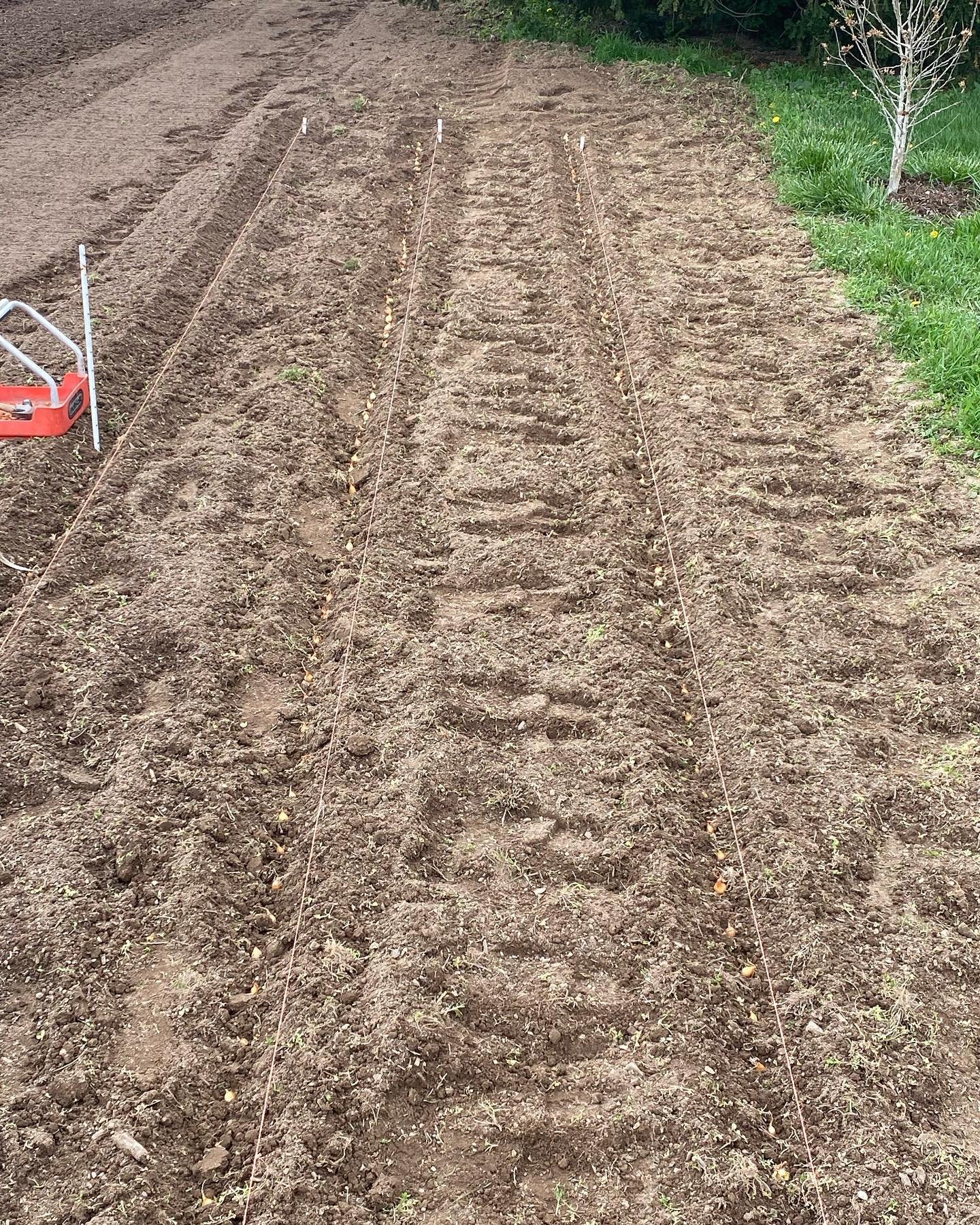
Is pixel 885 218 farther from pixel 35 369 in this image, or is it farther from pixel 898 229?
pixel 35 369

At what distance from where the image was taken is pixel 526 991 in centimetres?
337

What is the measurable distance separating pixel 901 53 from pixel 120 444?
7192 millimetres

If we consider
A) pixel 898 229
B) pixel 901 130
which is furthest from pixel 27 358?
pixel 901 130

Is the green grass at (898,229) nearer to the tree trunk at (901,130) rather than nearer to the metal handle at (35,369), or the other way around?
the tree trunk at (901,130)

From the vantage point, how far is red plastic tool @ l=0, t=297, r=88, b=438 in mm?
5117

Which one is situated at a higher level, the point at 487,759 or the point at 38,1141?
the point at 487,759

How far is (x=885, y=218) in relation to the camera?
8.32 metres

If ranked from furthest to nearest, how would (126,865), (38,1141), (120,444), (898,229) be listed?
1. (898,229)
2. (120,444)
3. (126,865)
4. (38,1141)

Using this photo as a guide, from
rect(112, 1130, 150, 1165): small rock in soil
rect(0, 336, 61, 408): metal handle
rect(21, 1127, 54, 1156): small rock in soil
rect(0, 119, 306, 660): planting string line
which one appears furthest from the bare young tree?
rect(21, 1127, 54, 1156): small rock in soil

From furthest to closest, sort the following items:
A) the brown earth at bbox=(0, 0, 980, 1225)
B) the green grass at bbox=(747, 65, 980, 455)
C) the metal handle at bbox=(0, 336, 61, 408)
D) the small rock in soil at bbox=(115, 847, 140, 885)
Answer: the green grass at bbox=(747, 65, 980, 455) → the metal handle at bbox=(0, 336, 61, 408) → the small rock in soil at bbox=(115, 847, 140, 885) → the brown earth at bbox=(0, 0, 980, 1225)

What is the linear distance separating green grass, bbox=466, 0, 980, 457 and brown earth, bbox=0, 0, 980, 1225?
0.91 feet

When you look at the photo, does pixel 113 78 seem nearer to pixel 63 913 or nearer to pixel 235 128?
pixel 235 128

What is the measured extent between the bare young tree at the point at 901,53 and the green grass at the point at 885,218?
26cm

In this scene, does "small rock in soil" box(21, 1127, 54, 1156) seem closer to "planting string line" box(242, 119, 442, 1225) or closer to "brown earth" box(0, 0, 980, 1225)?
"brown earth" box(0, 0, 980, 1225)
